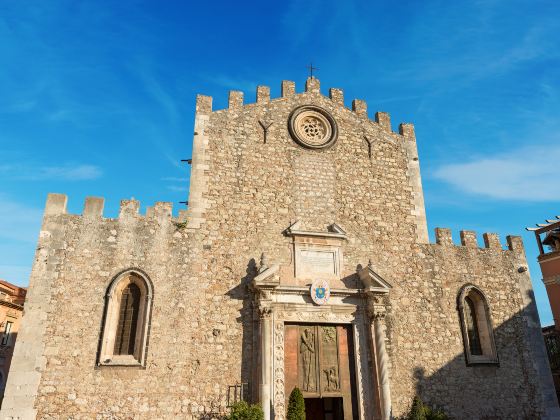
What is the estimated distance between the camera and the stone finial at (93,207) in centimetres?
1262

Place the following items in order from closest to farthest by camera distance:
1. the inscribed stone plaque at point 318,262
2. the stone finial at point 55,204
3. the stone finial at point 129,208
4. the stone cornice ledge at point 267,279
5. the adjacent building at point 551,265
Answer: the stone cornice ledge at point 267,279 → the stone finial at point 55,204 → the stone finial at point 129,208 → the inscribed stone plaque at point 318,262 → the adjacent building at point 551,265

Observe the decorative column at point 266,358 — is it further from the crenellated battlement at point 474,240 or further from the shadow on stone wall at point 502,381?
the crenellated battlement at point 474,240

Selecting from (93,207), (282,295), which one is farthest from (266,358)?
(93,207)

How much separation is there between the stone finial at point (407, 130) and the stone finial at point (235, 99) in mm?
6283

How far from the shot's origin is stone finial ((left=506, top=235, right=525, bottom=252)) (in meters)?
16.0

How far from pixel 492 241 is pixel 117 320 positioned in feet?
42.5

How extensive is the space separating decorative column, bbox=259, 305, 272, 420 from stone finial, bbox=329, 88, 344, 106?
27.2ft

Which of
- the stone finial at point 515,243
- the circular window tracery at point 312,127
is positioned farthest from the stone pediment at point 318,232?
the stone finial at point 515,243

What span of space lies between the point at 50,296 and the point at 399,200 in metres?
11.4

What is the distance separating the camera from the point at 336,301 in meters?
13.2

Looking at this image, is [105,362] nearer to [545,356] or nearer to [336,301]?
[336,301]

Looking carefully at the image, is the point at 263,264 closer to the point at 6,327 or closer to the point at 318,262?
the point at 318,262

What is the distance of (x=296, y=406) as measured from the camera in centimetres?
1094

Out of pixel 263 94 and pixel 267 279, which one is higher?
pixel 263 94
